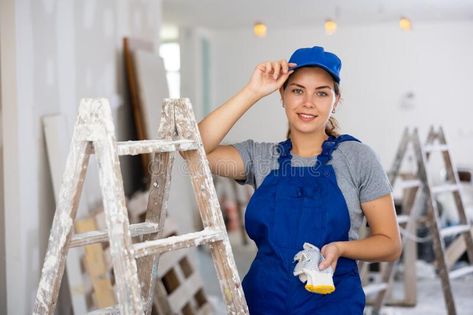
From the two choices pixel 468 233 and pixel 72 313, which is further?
pixel 468 233

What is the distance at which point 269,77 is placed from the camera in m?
2.36

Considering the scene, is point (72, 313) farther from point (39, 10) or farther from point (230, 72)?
point (230, 72)

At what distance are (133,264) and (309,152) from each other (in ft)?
2.59

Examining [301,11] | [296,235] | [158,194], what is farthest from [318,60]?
[301,11]

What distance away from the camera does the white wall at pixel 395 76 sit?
9.42m

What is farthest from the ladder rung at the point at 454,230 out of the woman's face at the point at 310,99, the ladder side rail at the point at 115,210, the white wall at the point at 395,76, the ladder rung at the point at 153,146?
the white wall at the point at 395,76

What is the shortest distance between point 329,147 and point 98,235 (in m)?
0.80

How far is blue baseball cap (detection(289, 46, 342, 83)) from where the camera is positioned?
7.50 ft

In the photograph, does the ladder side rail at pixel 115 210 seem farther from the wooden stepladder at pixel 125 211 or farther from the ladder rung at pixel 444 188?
the ladder rung at pixel 444 188

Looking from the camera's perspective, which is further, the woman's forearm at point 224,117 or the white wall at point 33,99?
the white wall at point 33,99

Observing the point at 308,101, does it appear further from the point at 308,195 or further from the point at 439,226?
the point at 439,226

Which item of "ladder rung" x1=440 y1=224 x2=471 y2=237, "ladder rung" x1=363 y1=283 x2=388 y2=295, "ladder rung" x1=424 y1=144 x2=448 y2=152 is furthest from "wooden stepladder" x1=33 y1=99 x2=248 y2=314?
"ladder rung" x1=424 y1=144 x2=448 y2=152

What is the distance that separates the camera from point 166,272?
184 inches

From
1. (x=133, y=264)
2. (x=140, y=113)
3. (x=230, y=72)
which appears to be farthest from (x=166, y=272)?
(x=230, y=72)
